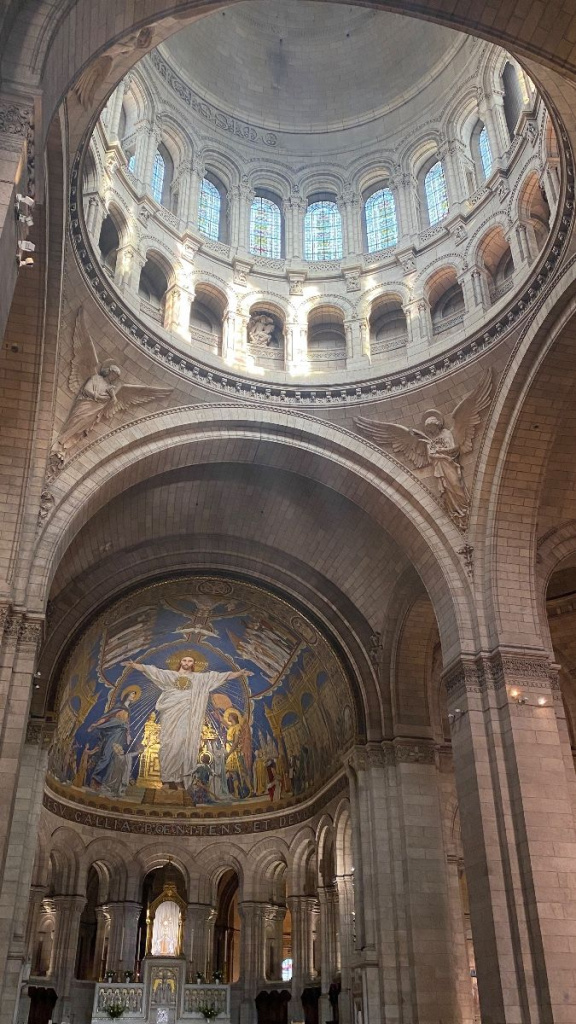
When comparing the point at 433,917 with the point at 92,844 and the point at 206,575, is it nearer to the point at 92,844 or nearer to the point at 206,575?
the point at 206,575

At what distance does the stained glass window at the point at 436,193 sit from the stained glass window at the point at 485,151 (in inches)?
47.2

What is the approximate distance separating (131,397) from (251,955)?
19.7m

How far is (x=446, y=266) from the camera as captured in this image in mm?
21391

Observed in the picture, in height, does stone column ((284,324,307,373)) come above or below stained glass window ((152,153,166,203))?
below

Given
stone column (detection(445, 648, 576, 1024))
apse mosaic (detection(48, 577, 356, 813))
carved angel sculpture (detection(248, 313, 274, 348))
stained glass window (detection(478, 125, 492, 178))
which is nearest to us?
stone column (detection(445, 648, 576, 1024))

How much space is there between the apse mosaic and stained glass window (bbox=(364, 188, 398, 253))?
34.4 feet

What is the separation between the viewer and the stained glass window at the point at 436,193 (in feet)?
74.4

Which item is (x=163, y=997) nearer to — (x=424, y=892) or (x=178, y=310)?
(x=424, y=892)

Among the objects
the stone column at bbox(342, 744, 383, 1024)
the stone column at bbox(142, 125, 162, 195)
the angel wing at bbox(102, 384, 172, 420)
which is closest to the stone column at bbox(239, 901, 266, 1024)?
the stone column at bbox(342, 744, 383, 1024)

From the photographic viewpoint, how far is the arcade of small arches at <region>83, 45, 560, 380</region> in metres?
19.8

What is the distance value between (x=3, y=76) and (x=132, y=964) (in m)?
27.1

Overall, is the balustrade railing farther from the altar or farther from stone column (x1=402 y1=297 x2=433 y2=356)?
stone column (x1=402 y1=297 x2=433 y2=356)

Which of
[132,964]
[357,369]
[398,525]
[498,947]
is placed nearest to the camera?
[498,947]

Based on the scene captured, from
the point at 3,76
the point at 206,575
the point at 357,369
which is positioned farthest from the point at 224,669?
the point at 3,76
